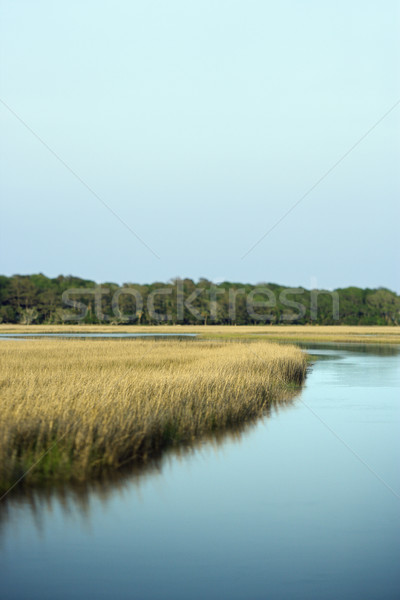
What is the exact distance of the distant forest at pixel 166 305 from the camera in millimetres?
Answer: 94500

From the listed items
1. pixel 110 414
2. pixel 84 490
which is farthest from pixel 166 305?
pixel 84 490

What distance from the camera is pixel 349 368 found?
2970 centimetres

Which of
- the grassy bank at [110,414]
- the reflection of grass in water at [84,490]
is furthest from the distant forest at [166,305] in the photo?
the reflection of grass in water at [84,490]

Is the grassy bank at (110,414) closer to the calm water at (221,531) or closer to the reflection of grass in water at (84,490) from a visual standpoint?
the reflection of grass in water at (84,490)

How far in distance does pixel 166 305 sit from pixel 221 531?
91682mm

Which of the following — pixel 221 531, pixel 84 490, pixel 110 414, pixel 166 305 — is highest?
pixel 166 305

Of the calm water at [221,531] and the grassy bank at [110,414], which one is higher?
the grassy bank at [110,414]

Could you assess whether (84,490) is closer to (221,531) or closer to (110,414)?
(221,531)

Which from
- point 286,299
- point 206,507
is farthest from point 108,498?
point 286,299

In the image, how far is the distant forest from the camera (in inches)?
3720

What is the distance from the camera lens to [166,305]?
98812 mm

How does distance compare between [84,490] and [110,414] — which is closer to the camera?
[84,490]

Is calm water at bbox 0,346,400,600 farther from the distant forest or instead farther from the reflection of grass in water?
the distant forest

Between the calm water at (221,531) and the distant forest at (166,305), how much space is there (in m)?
80.9
